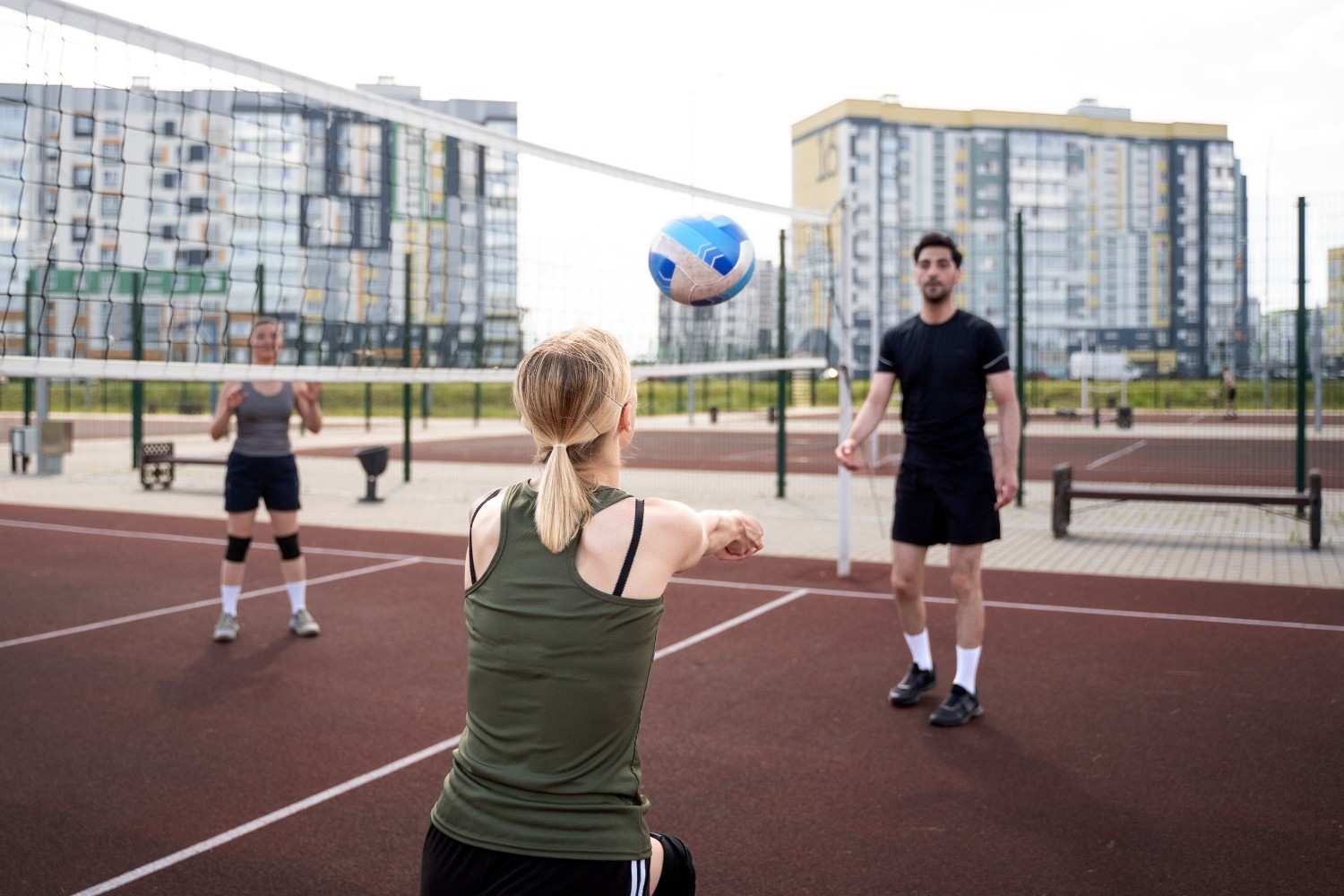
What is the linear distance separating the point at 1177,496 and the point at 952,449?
244 inches

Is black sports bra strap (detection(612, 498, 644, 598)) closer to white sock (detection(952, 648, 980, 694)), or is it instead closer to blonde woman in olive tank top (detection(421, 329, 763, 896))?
blonde woman in olive tank top (detection(421, 329, 763, 896))

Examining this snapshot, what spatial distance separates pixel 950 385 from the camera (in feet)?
17.1

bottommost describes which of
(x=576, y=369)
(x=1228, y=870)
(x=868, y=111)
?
(x=1228, y=870)

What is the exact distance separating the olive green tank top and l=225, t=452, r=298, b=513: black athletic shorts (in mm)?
4976

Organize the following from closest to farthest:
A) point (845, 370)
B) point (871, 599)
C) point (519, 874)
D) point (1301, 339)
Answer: point (519, 874) < point (871, 599) < point (845, 370) < point (1301, 339)

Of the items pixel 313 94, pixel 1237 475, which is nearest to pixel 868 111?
pixel 1237 475

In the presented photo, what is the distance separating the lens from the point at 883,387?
570 cm

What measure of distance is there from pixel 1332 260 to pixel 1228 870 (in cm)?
1009

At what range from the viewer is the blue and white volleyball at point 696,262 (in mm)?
4766

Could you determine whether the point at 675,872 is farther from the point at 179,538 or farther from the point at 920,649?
the point at 179,538

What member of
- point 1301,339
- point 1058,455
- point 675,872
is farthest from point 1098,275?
point 675,872

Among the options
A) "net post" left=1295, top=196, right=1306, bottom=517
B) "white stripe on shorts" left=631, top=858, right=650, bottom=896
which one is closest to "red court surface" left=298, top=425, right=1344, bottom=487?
"net post" left=1295, top=196, right=1306, bottom=517

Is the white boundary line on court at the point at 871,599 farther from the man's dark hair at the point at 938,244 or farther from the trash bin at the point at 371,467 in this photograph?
the trash bin at the point at 371,467

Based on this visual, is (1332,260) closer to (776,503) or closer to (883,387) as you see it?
(776,503)
